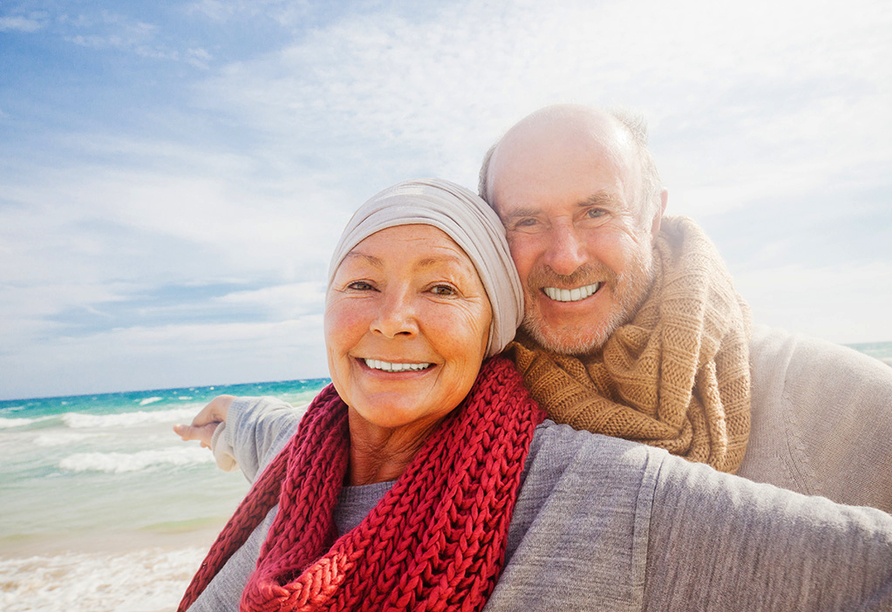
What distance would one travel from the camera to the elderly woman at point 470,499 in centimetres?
125

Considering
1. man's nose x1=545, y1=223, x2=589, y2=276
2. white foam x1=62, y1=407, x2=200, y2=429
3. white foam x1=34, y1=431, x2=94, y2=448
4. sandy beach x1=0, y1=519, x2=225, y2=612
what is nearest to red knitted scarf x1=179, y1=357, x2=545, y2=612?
man's nose x1=545, y1=223, x2=589, y2=276

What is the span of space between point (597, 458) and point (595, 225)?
1.04 m

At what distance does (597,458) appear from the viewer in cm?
155

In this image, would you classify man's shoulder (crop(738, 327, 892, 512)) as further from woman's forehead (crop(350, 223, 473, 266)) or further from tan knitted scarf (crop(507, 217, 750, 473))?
woman's forehead (crop(350, 223, 473, 266))

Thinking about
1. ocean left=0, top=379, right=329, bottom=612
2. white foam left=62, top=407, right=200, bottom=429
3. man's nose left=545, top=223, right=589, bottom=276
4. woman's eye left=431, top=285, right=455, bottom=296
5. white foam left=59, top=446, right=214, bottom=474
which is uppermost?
man's nose left=545, top=223, right=589, bottom=276

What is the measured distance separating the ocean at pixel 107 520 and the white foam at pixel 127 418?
5184 millimetres

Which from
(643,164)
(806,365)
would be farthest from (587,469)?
(643,164)

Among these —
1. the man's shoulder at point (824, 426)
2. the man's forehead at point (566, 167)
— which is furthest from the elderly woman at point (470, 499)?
the man's shoulder at point (824, 426)

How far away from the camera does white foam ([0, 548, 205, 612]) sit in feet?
16.3

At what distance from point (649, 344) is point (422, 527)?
113 cm

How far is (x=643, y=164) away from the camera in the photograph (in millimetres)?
2393

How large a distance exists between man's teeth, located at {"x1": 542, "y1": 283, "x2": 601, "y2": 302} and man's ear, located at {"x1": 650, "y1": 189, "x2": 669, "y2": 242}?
0.54 meters

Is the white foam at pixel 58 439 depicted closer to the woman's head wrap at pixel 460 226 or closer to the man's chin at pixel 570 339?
the woman's head wrap at pixel 460 226

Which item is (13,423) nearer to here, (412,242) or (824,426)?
(412,242)
